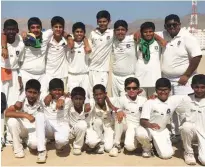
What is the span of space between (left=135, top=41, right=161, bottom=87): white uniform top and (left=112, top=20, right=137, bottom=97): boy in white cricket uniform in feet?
0.73

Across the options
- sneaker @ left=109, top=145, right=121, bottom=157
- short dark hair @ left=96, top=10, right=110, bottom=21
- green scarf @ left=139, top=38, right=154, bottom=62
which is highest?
short dark hair @ left=96, top=10, right=110, bottom=21

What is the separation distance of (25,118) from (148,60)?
2.45 meters

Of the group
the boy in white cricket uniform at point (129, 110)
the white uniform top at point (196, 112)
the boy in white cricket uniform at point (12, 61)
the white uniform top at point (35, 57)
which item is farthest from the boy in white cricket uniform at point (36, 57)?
the white uniform top at point (196, 112)

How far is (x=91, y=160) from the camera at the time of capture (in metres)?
5.83

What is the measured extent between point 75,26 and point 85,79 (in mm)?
1021

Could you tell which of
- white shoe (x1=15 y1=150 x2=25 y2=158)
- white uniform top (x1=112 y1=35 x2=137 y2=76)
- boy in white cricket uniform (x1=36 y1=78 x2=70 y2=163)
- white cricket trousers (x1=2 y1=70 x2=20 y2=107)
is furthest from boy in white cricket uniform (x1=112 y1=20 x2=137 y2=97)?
white shoe (x1=15 y1=150 x2=25 y2=158)

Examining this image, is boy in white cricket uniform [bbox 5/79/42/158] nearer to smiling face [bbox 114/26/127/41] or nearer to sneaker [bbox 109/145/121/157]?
sneaker [bbox 109/145/121/157]

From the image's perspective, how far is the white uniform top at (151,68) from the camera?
6.93 m

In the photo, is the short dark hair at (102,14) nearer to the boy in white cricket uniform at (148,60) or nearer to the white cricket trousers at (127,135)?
the boy in white cricket uniform at (148,60)

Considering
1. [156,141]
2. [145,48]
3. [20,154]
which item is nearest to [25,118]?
[20,154]

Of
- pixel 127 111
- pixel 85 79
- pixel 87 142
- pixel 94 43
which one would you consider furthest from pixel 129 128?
pixel 94 43

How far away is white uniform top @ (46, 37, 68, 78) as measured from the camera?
7.05m

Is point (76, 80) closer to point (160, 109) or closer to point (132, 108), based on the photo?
point (132, 108)

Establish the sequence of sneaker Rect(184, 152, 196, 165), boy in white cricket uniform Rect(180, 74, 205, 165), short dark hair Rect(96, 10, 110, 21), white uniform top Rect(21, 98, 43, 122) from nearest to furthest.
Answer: sneaker Rect(184, 152, 196, 165)
boy in white cricket uniform Rect(180, 74, 205, 165)
white uniform top Rect(21, 98, 43, 122)
short dark hair Rect(96, 10, 110, 21)
